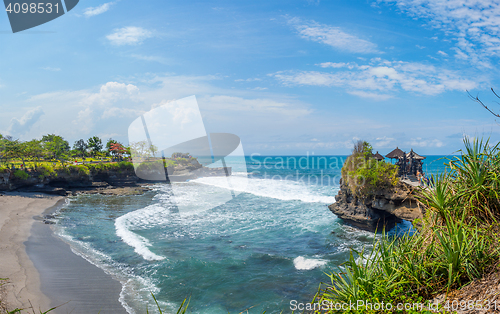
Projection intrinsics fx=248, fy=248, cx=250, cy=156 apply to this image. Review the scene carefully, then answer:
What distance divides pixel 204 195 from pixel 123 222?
45.7 ft

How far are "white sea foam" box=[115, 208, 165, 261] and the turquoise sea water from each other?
2.4 inches

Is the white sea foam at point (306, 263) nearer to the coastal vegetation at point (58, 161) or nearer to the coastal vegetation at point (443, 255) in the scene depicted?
the coastal vegetation at point (443, 255)

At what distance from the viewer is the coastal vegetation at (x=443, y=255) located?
410cm

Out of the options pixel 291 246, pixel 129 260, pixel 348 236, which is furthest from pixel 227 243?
pixel 348 236

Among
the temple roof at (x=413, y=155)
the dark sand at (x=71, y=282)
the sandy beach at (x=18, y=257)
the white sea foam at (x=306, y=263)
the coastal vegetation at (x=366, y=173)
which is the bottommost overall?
the white sea foam at (x=306, y=263)

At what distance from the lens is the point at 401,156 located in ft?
65.7

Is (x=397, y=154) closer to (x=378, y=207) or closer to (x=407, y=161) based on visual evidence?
(x=407, y=161)

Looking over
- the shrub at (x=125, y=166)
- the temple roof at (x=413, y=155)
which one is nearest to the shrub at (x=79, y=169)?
the shrub at (x=125, y=166)

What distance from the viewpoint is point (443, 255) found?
430cm

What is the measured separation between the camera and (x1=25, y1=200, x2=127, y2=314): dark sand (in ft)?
30.5

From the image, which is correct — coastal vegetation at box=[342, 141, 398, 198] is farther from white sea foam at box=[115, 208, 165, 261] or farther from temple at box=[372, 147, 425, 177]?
white sea foam at box=[115, 208, 165, 261]

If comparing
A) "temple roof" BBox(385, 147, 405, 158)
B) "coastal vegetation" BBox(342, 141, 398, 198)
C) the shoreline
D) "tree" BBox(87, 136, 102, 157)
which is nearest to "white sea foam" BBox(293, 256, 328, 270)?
"coastal vegetation" BBox(342, 141, 398, 198)

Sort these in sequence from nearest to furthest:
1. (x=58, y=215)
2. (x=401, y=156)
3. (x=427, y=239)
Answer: (x=427, y=239), (x=401, y=156), (x=58, y=215)

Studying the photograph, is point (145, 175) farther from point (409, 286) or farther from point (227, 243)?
Result: point (409, 286)
